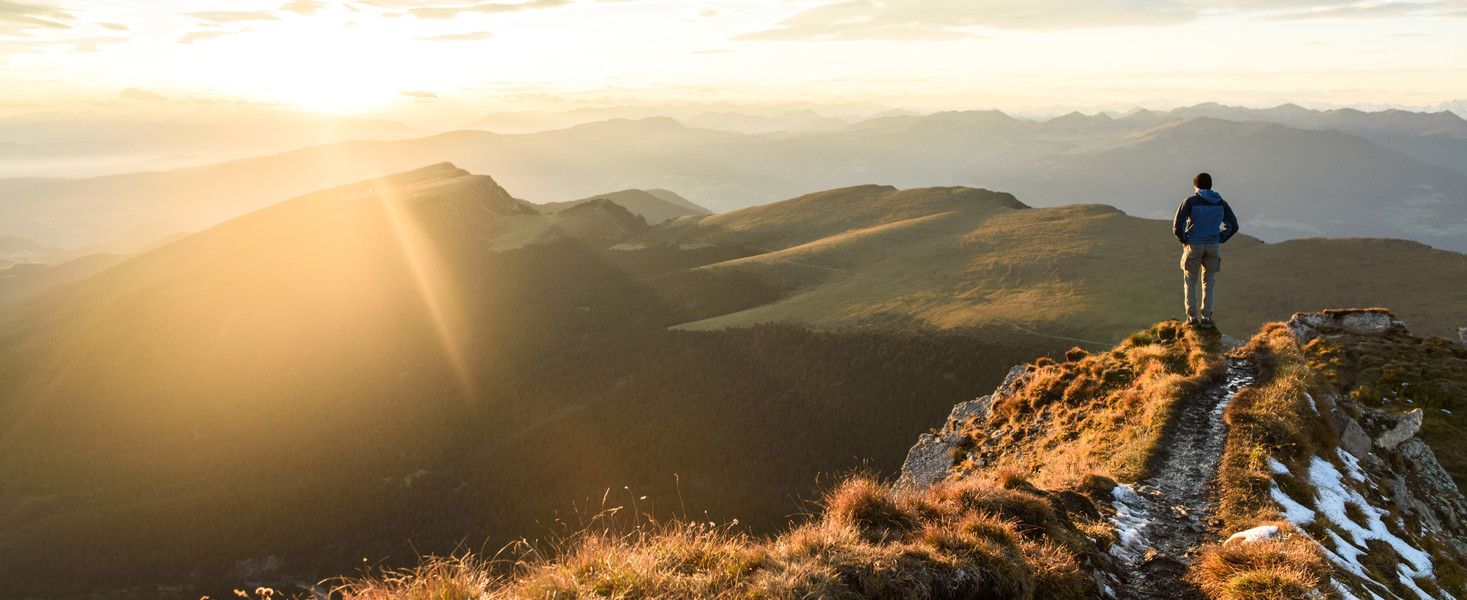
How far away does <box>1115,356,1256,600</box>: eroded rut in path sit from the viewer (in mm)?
10805

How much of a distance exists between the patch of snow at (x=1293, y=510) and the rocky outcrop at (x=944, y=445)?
1068 centimetres

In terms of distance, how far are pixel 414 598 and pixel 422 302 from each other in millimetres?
155992

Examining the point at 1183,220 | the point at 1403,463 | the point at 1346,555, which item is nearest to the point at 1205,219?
the point at 1183,220

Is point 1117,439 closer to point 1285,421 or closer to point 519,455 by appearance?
point 1285,421

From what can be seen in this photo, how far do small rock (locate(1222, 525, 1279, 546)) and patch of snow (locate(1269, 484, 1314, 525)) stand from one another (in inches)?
41.4

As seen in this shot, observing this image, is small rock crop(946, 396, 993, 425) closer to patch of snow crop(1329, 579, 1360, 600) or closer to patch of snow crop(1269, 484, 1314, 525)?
patch of snow crop(1269, 484, 1314, 525)

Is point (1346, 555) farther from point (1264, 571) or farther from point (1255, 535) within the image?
point (1264, 571)

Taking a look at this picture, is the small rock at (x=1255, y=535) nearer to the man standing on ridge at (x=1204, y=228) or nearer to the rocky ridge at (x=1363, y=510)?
the rocky ridge at (x=1363, y=510)

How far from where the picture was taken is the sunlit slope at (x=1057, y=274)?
86.2m

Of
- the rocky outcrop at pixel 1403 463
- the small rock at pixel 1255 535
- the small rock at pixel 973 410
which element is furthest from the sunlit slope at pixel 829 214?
the small rock at pixel 1255 535

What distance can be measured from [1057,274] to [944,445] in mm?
94164

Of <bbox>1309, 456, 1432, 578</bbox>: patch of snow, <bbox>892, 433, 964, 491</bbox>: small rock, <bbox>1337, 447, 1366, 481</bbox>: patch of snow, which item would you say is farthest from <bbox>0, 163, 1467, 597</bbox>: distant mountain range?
<bbox>1337, 447, 1366, 481</bbox>: patch of snow

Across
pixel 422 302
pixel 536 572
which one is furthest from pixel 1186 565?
pixel 422 302

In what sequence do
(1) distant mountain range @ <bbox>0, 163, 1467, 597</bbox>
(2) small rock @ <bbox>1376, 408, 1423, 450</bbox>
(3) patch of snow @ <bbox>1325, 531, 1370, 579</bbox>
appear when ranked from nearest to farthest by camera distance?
(3) patch of snow @ <bbox>1325, 531, 1370, 579</bbox>, (2) small rock @ <bbox>1376, 408, 1423, 450</bbox>, (1) distant mountain range @ <bbox>0, 163, 1467, 597</bbox>
